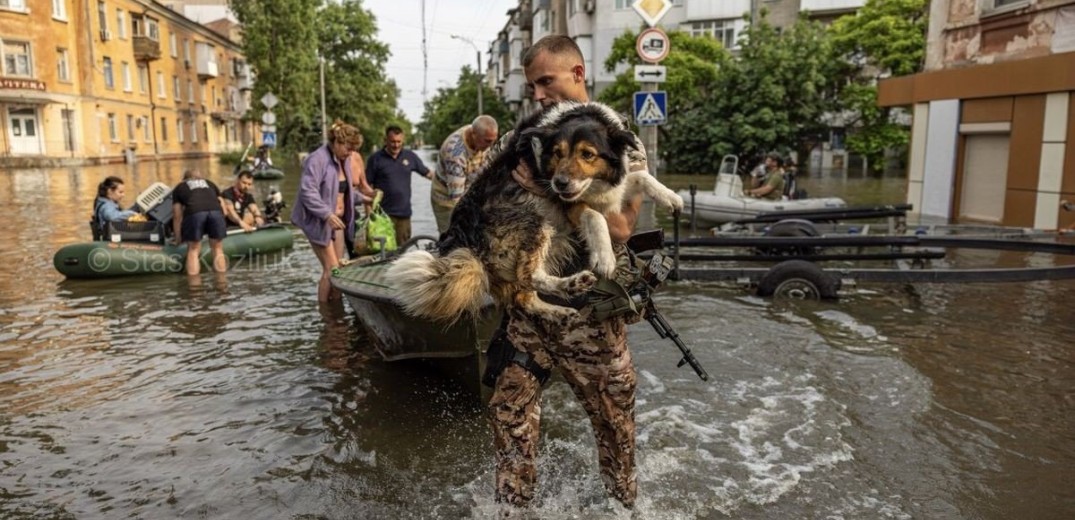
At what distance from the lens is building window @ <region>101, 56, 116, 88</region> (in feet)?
151

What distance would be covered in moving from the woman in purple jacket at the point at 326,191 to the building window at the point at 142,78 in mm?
51156

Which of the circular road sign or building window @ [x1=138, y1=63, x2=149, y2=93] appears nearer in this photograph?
the circular road sign

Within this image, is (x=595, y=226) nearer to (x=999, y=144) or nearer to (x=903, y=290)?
(x=903, y=290)

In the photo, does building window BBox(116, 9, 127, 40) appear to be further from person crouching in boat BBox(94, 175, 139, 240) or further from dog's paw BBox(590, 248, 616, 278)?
dog's paw BBox(590, 248, 616, 278)

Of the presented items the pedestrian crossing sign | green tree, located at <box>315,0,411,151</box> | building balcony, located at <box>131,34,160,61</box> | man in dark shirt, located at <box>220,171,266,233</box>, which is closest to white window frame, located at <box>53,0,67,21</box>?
building balcony, located at <box>131,34,160,61</box>

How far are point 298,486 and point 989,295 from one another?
871cm

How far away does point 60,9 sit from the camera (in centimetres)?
4122

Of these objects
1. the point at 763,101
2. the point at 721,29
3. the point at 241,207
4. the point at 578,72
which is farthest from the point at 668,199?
the point at 721,29

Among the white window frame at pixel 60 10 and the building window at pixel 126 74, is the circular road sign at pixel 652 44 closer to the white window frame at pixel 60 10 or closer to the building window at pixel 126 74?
the white window frame at pixel 60 10

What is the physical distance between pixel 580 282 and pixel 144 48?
56516 millimetres

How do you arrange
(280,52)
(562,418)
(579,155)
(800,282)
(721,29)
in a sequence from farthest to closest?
(280,52)
(721,29)
(800,282)
(562,418)
(579,155)

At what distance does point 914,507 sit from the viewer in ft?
13.3

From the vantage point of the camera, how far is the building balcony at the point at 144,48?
49906 mm

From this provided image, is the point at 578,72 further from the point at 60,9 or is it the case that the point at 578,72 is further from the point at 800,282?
the point at 60,9
